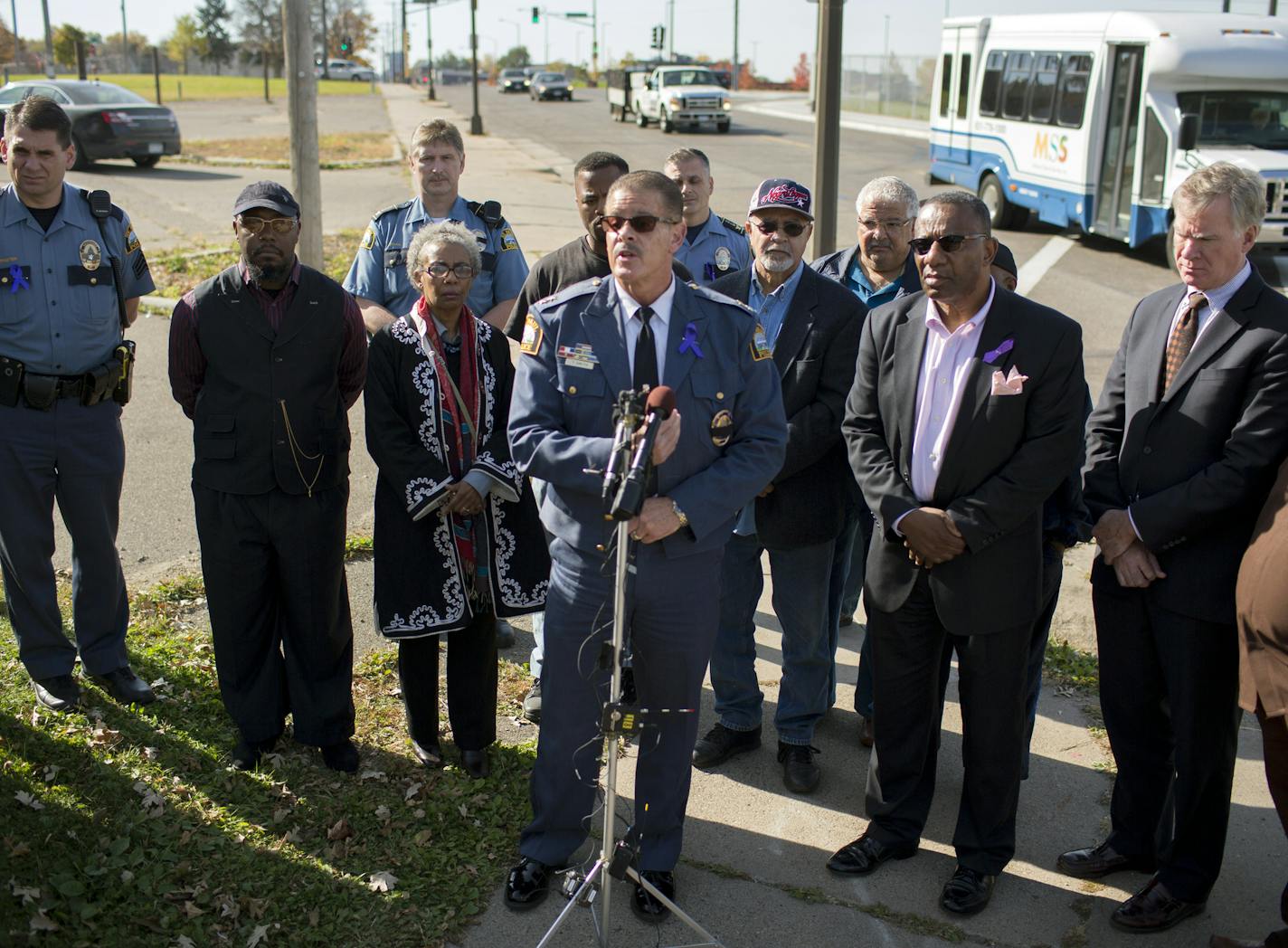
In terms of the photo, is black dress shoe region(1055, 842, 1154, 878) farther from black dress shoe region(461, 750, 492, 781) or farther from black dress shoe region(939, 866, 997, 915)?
black dress shoe region(461, 750, 492, 781)

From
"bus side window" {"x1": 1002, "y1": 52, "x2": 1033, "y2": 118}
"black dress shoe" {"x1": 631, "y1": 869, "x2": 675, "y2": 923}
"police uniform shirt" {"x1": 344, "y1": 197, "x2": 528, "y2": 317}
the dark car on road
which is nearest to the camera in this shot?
"black dress shoe" {"x1": 631, "y1": 869, "x2": 675, "y2": 923}

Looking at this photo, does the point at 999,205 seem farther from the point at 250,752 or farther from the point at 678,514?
the point at 678,514

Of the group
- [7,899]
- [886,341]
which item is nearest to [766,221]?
[886,341]

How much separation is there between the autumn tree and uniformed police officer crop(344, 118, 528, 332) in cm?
10013

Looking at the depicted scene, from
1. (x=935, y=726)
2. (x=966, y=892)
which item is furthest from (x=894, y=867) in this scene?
(x=935, y=726)

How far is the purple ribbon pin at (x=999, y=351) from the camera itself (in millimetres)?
3686

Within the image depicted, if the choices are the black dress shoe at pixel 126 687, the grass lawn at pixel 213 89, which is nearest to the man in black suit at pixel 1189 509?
the black dress shoe at pixel 126 687

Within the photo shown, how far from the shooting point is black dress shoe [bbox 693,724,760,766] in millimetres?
4684

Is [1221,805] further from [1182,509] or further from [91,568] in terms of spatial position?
[91,568]

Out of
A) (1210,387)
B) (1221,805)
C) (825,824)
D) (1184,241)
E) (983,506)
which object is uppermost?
(1184,241)

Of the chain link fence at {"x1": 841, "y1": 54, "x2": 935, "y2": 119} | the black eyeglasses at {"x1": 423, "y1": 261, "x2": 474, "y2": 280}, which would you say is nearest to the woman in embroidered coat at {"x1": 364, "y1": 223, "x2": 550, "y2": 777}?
the black eyeglasses at {"x1": 423, "y1": 261, "x2": 474, "y2": 280}

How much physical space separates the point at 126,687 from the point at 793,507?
9.13ft

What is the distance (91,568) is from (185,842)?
1439 millimetres

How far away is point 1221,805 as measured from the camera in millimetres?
3721
